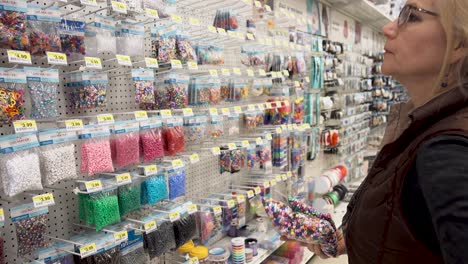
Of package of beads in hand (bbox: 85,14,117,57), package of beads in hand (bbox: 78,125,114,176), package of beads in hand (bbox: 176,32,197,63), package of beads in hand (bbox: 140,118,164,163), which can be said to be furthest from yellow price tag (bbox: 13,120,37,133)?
package of beads in hand (bbox: 176,32,197,63)

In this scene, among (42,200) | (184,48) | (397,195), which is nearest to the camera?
(397,195)

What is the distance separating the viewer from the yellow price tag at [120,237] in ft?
5.85

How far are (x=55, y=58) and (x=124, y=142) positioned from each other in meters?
0.52

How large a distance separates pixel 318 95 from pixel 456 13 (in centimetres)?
324

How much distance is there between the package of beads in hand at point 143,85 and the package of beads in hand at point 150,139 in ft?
0.37

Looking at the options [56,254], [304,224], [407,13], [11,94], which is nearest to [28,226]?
[56,254]

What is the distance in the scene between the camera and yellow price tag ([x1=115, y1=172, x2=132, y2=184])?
5.87 ft

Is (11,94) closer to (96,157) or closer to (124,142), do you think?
(96,157)

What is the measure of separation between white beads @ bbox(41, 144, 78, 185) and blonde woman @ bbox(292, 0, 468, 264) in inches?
46.0

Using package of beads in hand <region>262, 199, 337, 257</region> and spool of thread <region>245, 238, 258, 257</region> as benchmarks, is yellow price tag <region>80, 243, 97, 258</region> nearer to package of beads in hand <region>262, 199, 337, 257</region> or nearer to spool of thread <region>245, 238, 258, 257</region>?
package of beads in hand <region>262, 199, 337, 257</region>

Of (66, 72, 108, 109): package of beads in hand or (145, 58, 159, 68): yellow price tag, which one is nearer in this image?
(66, 72, 108, 109): package of beads in hand

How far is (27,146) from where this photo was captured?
1.42 m

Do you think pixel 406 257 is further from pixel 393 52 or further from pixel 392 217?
pixel 393 52

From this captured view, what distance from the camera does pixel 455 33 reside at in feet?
3.17
